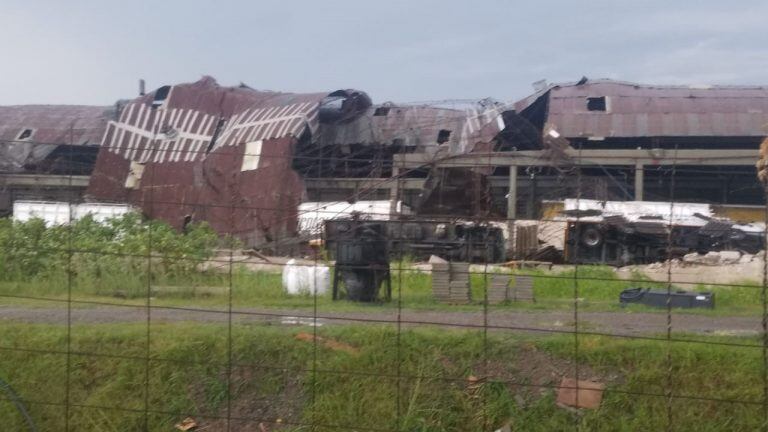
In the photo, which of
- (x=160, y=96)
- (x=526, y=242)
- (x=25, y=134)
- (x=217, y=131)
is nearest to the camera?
(x=526, y=242)

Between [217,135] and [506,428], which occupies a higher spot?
[217,135]

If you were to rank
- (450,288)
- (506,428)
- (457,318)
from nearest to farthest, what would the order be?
(506,428)
(457,318)
(450,288)

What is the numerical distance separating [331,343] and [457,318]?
1950 mm

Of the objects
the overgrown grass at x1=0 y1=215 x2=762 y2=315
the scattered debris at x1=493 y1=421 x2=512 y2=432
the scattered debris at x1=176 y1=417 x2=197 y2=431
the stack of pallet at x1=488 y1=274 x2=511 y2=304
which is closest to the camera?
the scattered debris at x1=493 y1=421 x2=512 y2=432

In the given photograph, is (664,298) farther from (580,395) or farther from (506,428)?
(506,428)

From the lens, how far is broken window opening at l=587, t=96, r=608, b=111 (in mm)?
22469

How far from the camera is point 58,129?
25.2m

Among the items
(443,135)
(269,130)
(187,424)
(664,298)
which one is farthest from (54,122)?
(187,424)

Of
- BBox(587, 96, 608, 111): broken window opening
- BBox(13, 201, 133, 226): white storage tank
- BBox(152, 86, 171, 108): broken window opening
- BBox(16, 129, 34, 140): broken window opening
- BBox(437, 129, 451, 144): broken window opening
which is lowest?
BBox(13, 201, 133, 226): white storage tank

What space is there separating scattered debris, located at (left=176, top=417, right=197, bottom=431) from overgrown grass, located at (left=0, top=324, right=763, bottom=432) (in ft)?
0.13

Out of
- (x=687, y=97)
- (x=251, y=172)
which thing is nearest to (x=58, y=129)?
(x=251, y=172)

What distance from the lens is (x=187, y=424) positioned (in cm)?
584

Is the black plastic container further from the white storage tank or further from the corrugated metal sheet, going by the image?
the corrugated metal sheet

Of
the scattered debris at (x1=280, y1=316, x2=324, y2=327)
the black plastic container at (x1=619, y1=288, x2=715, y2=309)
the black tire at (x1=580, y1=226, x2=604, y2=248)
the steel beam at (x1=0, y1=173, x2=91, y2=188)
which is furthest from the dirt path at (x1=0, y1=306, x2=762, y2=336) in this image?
the black tire at (x1=580, y1=226, x2=604, y2=248)
